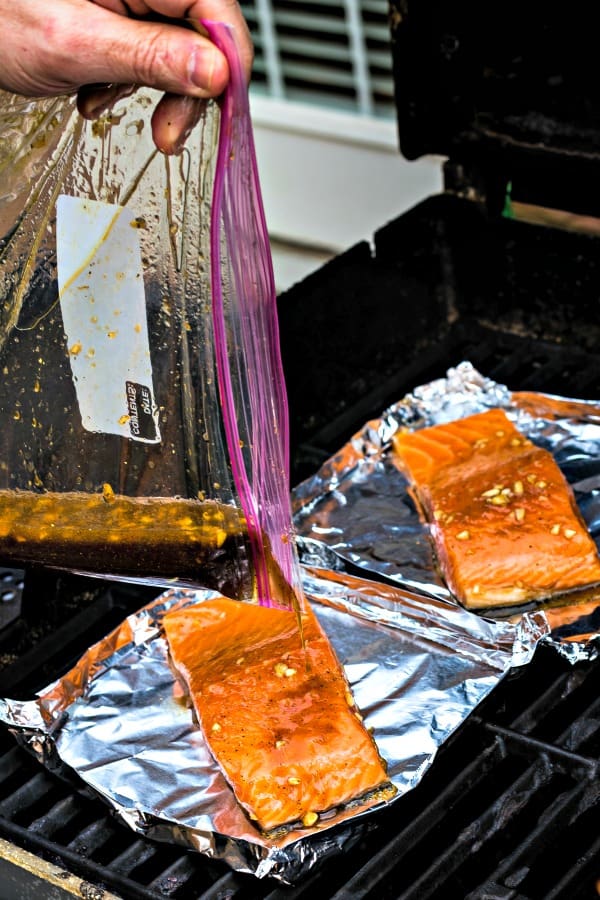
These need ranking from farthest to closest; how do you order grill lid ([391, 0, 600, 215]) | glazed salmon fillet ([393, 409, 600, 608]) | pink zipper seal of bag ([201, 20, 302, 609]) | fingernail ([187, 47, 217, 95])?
1. grill lid ([391, 0, 600, 215])
2. glazed salmon fillet ([393, 409, 600, 608])
3. pink zipper seal of bag ([201, 20, 302, 609])
4. fingernail ([187, 47, 217, 95])

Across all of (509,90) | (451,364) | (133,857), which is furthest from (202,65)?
Answer: (451,364)

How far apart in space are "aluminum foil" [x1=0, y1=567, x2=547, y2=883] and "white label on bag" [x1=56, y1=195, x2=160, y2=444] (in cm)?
47

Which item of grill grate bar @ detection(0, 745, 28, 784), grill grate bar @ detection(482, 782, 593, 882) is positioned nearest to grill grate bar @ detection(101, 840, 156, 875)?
grill grate bar @ detection(0, 745, 28, 784)

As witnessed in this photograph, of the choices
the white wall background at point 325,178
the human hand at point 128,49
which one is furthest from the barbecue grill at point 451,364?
the white wall background at point 325,178

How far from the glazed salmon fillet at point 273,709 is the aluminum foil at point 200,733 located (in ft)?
0.12

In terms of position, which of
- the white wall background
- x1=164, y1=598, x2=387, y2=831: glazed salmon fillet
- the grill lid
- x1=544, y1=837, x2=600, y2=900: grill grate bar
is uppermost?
the grill lid

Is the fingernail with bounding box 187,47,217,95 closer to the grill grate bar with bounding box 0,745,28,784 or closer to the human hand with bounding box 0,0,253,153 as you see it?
the human hand with bounding box 0,0,253,153

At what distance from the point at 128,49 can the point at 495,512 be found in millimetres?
1145

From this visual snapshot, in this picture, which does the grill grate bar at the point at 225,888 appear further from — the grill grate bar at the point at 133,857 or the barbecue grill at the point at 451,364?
the grill grate bar at the point at 133,857

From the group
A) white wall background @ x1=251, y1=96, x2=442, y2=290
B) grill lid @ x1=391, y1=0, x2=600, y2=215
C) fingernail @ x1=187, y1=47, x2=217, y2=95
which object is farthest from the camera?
white wall background @ x1=251, y1=96, x2=442, y2=290

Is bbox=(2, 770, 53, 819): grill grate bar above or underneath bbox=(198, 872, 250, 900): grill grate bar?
underneath

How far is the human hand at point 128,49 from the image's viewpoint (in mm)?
1359

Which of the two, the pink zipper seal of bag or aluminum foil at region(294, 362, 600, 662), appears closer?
the pink zipper seal of bag

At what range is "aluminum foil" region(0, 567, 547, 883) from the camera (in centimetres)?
170
